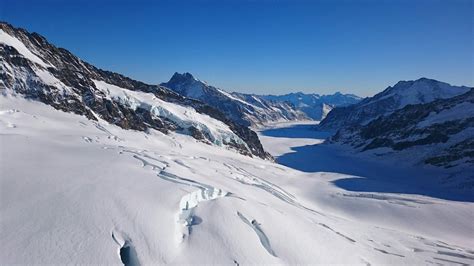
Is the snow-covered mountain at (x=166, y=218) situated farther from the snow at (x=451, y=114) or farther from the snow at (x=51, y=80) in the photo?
the snow at (x=451, y=114)

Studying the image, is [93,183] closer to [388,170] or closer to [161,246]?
[161,246]

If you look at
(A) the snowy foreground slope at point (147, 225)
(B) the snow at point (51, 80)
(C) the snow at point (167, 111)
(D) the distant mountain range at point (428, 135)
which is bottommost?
(A) the snowy foreground slope at point (147, 225)

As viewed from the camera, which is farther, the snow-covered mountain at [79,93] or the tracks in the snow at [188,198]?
the snow-covered mountain at [79,93]

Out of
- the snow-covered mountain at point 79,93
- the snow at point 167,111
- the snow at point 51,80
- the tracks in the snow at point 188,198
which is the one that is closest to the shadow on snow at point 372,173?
the snow-covered mountain at point 79,93

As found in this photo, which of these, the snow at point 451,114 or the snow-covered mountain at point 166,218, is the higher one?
the snow at point 451,114

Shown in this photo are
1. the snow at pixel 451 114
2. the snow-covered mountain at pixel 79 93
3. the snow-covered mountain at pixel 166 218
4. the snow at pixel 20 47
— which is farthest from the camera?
the snow at pixel 451 114

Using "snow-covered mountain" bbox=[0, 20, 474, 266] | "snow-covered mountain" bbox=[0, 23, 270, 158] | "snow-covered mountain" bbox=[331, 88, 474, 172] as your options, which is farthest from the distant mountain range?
"snow-covered mountain" bbox=[0, 20, 474, 266]

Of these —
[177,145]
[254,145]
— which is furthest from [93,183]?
[254,145]

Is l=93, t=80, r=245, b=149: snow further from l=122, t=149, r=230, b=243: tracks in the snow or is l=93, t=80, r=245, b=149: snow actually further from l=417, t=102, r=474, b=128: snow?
l=417, t=102, r=474, b=128: snow
